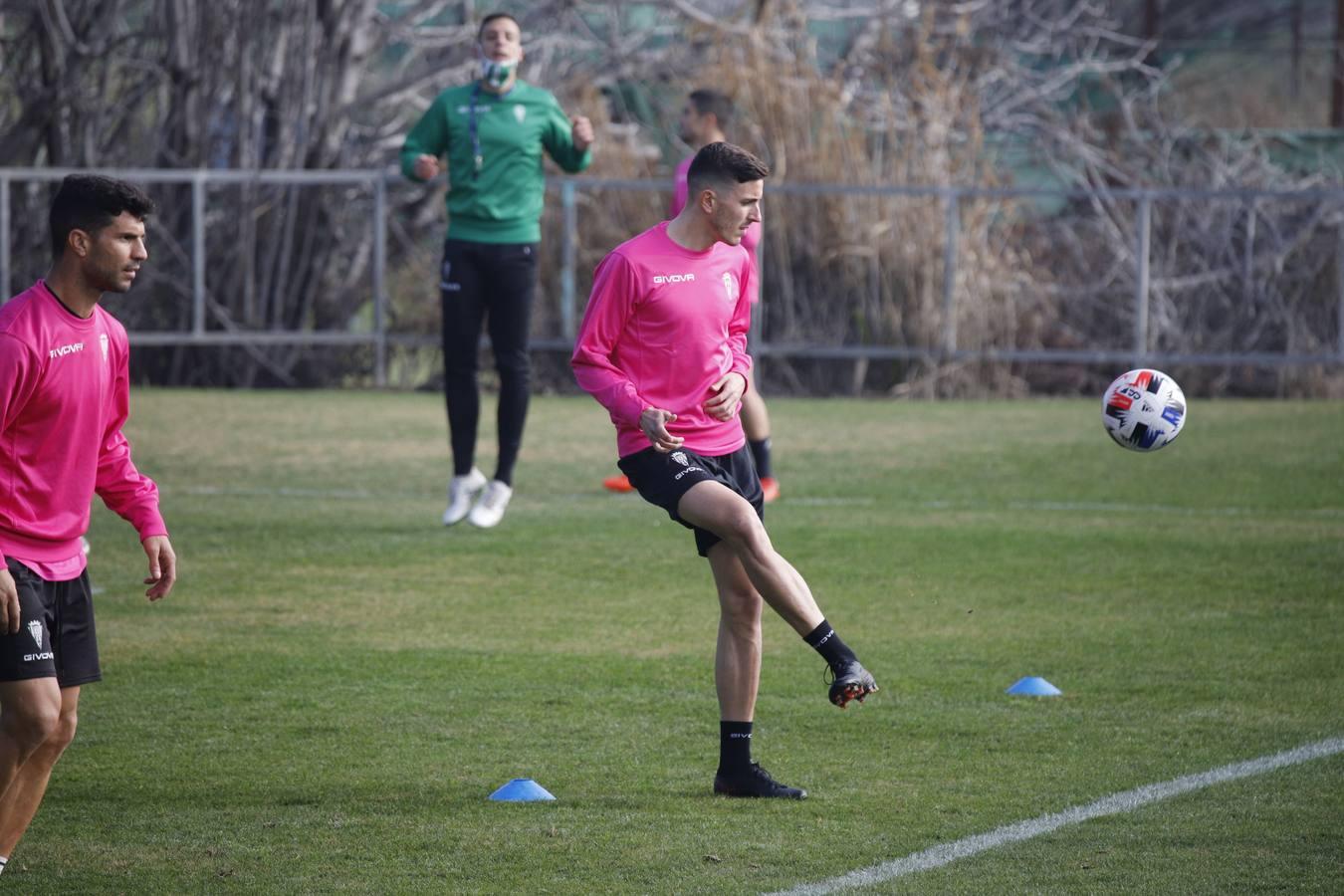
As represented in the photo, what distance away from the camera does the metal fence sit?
18.1 metres

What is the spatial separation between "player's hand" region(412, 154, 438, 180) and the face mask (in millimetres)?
540

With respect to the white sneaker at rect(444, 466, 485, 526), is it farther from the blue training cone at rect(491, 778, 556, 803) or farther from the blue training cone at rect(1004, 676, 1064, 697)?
the blue training cone at rect(491, 778, 556, 803)

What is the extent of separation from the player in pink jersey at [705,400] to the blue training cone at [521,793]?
0.50 m

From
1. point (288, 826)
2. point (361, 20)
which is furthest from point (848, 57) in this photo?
point (288, 826)

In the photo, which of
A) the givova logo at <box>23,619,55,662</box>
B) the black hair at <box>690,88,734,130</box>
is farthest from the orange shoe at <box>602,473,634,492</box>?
the givova logo at <box>23,619,55,662</box>

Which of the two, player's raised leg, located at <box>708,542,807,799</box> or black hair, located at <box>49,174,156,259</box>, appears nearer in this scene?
black hair, located at <box>49,174,156,259</box>

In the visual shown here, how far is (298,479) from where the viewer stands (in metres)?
12.6

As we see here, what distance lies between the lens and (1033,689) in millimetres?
6902

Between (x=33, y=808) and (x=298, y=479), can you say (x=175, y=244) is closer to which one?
(x=298, y=479)

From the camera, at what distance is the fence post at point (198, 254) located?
1870 cm

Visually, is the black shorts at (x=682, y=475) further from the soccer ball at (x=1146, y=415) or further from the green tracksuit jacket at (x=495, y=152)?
the green tracksuit jacket at (x=495, y=152)

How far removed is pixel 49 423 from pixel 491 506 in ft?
19.6

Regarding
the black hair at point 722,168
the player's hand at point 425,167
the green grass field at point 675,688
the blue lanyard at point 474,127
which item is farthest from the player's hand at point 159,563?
the blue lanyard at point 474,127

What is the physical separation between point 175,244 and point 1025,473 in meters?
9.77
